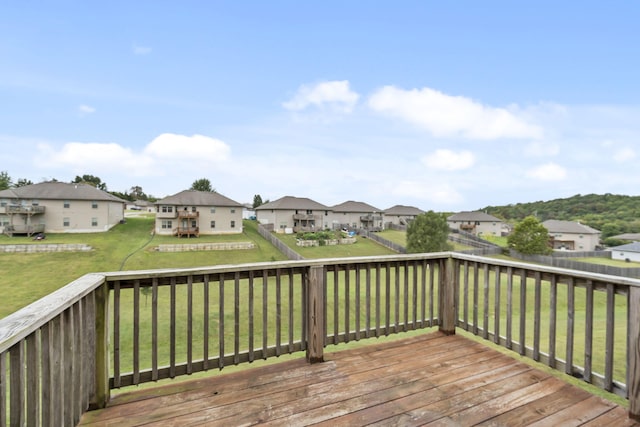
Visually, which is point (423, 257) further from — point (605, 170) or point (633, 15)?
point (605, 170)

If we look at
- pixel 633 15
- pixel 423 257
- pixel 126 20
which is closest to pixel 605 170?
pixel 633 15

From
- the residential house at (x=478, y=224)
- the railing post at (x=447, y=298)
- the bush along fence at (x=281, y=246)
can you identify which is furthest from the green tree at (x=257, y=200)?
the railing post at (x=447, y=298)

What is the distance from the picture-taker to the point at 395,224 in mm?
50719

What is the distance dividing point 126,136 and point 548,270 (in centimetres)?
4228

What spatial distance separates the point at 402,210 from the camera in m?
53.2

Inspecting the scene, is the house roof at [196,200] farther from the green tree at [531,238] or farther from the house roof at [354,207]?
the green tree at [531,238]

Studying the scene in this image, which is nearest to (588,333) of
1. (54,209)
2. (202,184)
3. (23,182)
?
(54,209)

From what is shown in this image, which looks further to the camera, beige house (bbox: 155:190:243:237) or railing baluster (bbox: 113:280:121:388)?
beige house (bbox: 155:190:243:237)

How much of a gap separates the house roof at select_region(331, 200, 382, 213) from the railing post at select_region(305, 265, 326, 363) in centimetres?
4187

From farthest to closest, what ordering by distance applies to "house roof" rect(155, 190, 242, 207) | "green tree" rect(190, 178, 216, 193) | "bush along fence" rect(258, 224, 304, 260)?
"green tree" rect(190, 178, 216, 193) → "house roof" rect(155, 190, 242, 207) → "bush along fence" rect(258, 224, 304, 260)

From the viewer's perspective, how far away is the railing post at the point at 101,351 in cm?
213

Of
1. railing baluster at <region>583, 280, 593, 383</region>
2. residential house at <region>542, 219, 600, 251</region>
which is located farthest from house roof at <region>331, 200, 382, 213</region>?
railing baluster at <region>583, 280, 593, 383</region>

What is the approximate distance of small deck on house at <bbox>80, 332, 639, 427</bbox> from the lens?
79.4 inches

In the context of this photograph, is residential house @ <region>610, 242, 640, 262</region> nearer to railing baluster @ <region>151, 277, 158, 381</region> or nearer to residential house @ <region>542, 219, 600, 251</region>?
Answer: residential house @ <region>542, 219, 600, 251</region>
